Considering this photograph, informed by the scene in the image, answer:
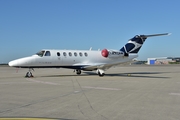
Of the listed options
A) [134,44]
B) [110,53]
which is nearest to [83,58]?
[110,53]

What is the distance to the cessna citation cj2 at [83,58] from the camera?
72.4ft

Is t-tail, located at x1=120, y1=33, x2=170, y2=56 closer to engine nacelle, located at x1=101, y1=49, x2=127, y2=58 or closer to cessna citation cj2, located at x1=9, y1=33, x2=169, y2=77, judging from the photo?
cessna citation cj2, located at x1=9, y1=33, x2=169, y2=77

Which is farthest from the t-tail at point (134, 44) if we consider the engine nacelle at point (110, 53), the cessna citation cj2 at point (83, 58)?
the engine nacelle at point (110, 53)

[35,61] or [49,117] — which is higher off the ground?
[35,61]

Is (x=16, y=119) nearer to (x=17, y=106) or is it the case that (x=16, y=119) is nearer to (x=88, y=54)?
(x=17, y=106)

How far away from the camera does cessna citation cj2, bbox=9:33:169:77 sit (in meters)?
22.1

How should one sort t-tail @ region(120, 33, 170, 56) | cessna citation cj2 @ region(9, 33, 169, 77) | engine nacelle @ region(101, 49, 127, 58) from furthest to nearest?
t-tail @ region(120, 33, 170, 56) → engine nacelle @ region(101, 49, 127, 58) → cessna citation cj2 @ region(9, 33, 169, 77)

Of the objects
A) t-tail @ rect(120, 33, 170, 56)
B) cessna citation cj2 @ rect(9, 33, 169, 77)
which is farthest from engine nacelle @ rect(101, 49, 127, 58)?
t-tail @ rect(120, 33, 170, 56)

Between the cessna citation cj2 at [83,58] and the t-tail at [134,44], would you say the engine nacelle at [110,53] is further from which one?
the t-tail at [134,44]

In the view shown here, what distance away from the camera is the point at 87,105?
7.82 metres

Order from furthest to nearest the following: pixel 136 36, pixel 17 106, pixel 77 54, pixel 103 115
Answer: pixel 136 36 < pixel 77 54 < pixel 17 106 < pixel 103 115

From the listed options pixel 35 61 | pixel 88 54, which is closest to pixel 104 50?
pixel 88 54

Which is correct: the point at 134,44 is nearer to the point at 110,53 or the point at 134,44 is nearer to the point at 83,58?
the point at 110,53

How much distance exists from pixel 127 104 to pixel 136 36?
1990 cm
